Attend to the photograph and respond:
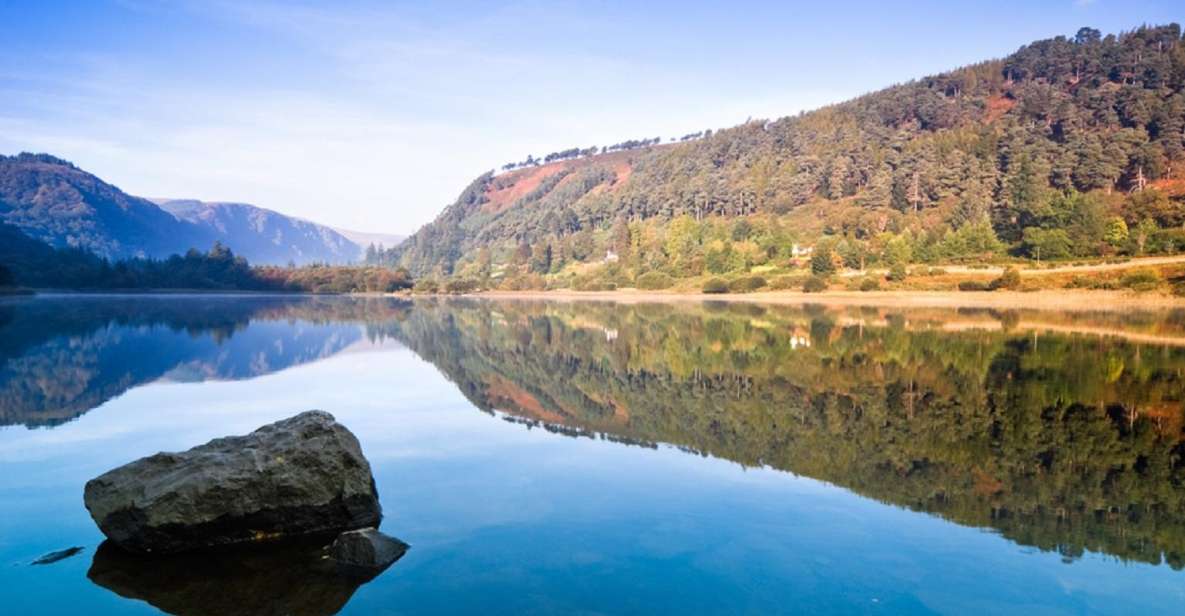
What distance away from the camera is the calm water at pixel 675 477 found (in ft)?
23.2

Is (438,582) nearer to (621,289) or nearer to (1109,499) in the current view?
(1109,499)

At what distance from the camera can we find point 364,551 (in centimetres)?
774

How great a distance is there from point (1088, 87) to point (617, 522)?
180 metres

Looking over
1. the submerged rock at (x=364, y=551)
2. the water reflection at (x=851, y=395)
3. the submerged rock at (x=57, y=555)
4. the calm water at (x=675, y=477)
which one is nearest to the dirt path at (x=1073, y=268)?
the water reflection at (x=851, y=395)

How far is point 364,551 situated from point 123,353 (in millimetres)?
26345

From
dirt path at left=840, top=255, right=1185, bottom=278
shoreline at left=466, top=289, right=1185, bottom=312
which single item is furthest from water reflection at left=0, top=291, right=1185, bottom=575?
dirt path at left=840, top=255, right=1185, bottom=278

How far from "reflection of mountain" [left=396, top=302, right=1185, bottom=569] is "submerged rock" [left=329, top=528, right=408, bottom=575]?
Answer: 6.37 metres

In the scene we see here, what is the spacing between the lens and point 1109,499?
9.79 meters

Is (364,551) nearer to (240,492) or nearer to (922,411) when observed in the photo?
(240,492)

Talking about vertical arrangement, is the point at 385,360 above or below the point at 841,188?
below

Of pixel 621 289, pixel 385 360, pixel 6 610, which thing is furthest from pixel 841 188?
pixel 6 610

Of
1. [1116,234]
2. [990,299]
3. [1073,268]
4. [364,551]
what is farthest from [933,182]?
[364,551]

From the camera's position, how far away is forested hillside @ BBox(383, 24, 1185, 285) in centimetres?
9181

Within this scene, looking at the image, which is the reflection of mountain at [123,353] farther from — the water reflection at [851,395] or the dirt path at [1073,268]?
the dirt path at [1073,268]
